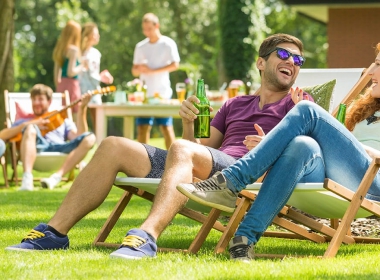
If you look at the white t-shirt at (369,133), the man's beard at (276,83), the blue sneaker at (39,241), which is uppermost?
the man's beard at (276,83)

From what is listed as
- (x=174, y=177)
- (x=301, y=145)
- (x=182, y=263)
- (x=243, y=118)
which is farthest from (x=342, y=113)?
(x=182, y=263)

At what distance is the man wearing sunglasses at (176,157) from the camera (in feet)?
13.4

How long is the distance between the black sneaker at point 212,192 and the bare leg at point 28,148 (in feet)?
17.8

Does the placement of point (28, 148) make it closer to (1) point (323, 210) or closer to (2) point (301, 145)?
(1) point (323, 210)

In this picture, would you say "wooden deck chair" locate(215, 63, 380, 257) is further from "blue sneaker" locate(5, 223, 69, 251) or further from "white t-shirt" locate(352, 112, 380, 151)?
"blue sneaker" locate(5, 223, 69, 251)

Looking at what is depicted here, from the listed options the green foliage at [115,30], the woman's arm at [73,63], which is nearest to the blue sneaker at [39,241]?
the woman's arm at [73,63]

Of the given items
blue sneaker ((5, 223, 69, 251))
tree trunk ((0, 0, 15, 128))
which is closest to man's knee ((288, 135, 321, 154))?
blue sneaker ((5, 223, 69, 251))

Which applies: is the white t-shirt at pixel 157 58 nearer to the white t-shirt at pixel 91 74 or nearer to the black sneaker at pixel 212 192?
the white t-shirt at pixel 91 74

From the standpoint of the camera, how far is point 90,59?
38.3ft

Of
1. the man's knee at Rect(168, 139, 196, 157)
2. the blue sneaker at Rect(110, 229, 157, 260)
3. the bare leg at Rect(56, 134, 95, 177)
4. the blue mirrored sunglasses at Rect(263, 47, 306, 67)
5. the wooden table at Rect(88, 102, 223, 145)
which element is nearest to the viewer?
the blue sneaker at Rect(110, 229, 157, 260)

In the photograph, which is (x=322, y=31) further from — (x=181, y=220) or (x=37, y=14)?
(x=181, y=220)

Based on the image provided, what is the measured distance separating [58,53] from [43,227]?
23.9 ft

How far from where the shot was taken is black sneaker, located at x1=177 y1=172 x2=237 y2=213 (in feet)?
13.1

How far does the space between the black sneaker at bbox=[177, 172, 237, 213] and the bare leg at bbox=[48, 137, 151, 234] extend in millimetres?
558
